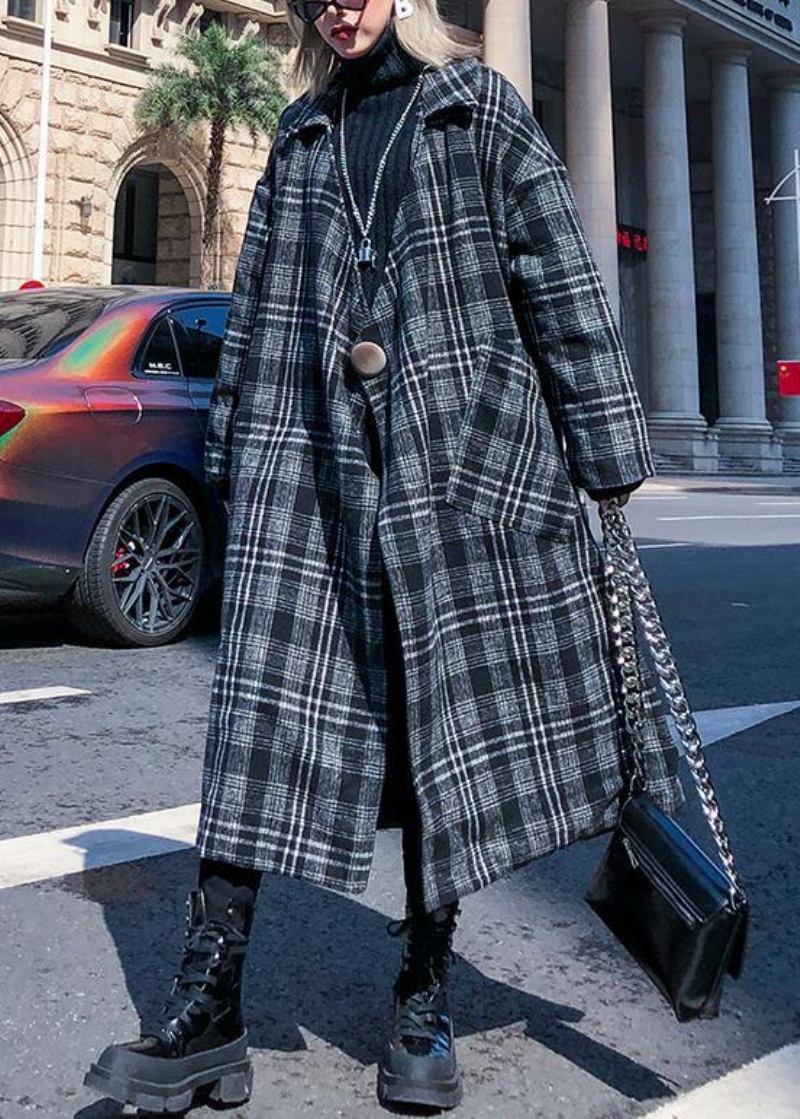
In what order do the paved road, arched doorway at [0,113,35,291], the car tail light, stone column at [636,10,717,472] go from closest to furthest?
the paved road
the car tail light
arched doorway at [0,113,35,291]
stone column at [636,10,717,472]

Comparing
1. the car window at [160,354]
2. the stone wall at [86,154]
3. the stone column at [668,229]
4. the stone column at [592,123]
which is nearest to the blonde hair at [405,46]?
the car window at [160,354]

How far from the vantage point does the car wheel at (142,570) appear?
6.11 metres

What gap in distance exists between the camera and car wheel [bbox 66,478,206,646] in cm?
611

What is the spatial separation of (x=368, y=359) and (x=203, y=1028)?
1031mm

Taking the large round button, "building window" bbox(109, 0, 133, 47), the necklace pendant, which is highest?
"building window" bbox(109, 0, 133, 47)

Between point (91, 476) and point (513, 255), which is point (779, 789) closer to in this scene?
point (513, 255)

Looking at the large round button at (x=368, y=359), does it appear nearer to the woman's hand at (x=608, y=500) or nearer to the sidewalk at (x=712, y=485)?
the woman's hand at (x=608, y=500)

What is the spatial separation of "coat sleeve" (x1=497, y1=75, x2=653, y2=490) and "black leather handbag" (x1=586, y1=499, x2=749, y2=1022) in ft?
0.31

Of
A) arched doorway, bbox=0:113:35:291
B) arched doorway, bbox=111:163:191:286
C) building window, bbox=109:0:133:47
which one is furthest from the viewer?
arched doorway, bbox=111:163:191:286

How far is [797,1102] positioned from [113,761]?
8.64ft

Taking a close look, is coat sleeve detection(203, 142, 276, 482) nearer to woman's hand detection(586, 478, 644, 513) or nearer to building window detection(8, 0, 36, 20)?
woman's hand detection(586, 478, 644, 513)

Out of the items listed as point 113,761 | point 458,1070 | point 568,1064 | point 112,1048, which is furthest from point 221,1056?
point 113,761

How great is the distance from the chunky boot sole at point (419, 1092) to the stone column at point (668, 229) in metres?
42.3

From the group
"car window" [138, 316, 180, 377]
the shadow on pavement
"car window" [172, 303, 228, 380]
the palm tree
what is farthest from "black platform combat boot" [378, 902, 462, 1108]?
the palm tree
